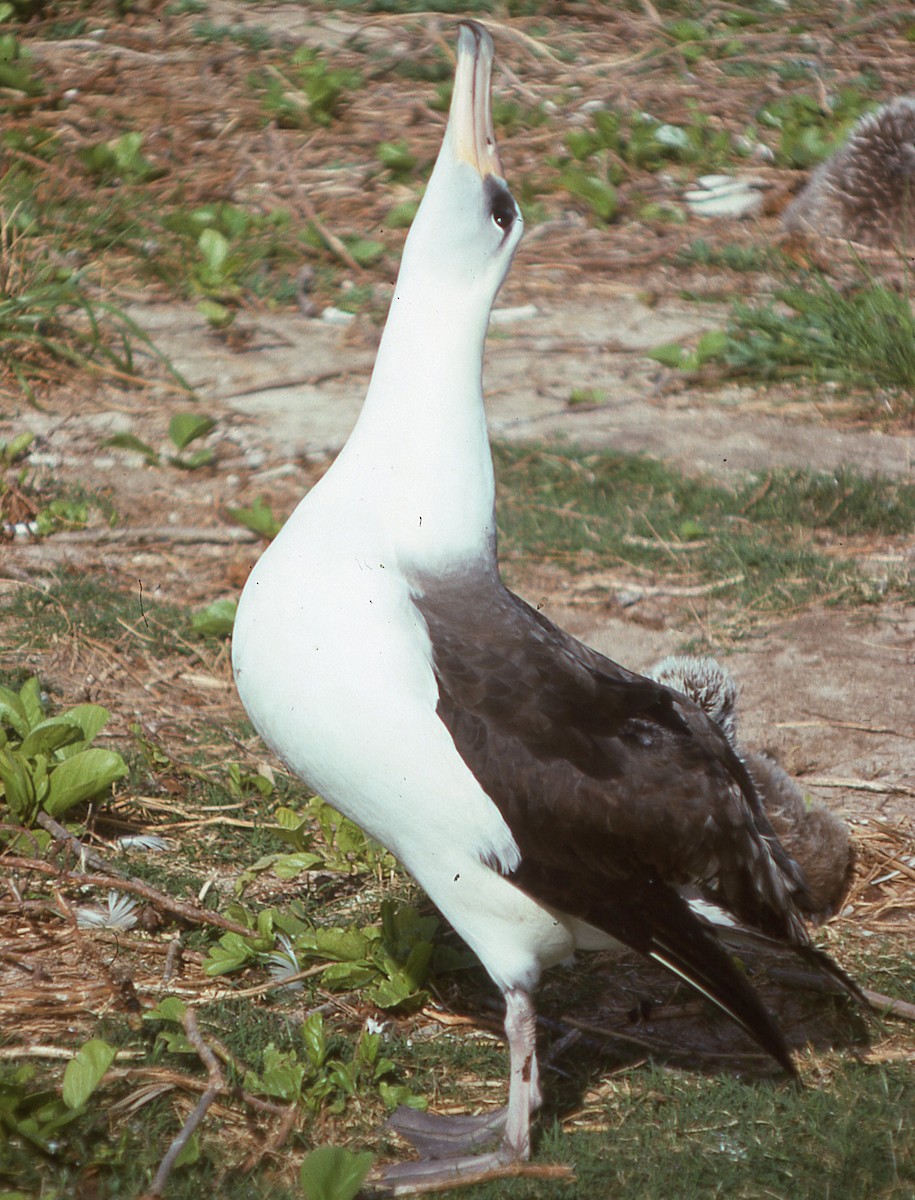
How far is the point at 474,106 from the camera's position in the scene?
8.71 ft

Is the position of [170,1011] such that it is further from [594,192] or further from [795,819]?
[594,192]

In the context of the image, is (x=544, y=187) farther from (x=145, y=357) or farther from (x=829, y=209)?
(x=145, y=357)

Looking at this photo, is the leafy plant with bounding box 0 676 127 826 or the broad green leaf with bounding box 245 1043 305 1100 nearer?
the broad green leaf with bounding box 245 1043 305 1100

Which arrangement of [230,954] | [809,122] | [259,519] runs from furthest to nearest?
[809,122] < [259,519] < [230,954]

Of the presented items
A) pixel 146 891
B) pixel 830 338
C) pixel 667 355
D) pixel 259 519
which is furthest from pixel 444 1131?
pixel 830 338

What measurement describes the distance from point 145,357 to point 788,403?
2750 millimetres

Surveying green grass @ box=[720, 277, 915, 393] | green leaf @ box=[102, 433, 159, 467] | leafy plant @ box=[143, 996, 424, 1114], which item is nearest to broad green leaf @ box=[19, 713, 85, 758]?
leafy plant @ box=[143, 996, 424, 1114]

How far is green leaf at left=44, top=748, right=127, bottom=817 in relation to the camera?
11.0 feet

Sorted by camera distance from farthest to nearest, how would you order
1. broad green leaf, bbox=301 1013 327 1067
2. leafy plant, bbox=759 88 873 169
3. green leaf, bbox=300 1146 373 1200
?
leafy plant, bbox=759 88 873 169 → broad green leaf, bbox=301 1013 327 1067 → green leaf, bbox=300 1146 373 1200

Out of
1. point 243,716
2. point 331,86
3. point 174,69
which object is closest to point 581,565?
point 243,716

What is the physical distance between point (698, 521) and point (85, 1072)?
331cm

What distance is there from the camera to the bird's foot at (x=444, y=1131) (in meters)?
2.67

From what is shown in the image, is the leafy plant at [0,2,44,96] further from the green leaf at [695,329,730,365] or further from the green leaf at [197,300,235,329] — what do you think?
the green leaf at [695,329,730,365]

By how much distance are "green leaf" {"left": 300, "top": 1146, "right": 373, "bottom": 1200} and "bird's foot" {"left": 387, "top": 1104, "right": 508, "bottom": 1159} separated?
16.5 inches
